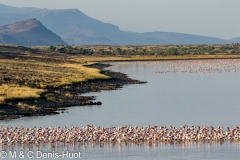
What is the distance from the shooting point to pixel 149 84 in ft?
221

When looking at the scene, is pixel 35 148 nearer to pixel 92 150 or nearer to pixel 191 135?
pixel 92 150

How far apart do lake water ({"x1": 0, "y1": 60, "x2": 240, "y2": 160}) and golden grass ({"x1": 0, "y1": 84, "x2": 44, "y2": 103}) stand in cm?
442

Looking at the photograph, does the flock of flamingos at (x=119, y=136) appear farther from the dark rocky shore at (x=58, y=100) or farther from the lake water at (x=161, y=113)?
the dark rocky shore at (x=58, y=100)

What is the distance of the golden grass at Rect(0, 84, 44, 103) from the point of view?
A: 43.3 meters

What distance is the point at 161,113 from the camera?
40719 millimetres

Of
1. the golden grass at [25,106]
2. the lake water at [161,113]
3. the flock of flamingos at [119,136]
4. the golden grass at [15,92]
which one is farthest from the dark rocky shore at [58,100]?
the flock of flamingos at [119,136]

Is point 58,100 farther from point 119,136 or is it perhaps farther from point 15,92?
point 119,136

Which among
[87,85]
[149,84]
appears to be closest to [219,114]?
[87,85]

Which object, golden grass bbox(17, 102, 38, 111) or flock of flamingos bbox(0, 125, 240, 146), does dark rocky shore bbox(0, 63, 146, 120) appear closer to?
golden grass bbox(17, 102, 38, 111)

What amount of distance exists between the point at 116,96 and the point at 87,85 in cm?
855

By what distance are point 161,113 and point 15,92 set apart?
1269 centimetres

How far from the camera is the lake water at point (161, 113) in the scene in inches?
1033

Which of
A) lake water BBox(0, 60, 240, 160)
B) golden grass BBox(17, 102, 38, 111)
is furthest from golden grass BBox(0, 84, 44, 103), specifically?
lake water BBox(0, 60, 240, 160)

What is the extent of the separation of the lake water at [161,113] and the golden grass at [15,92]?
442 centimetres
